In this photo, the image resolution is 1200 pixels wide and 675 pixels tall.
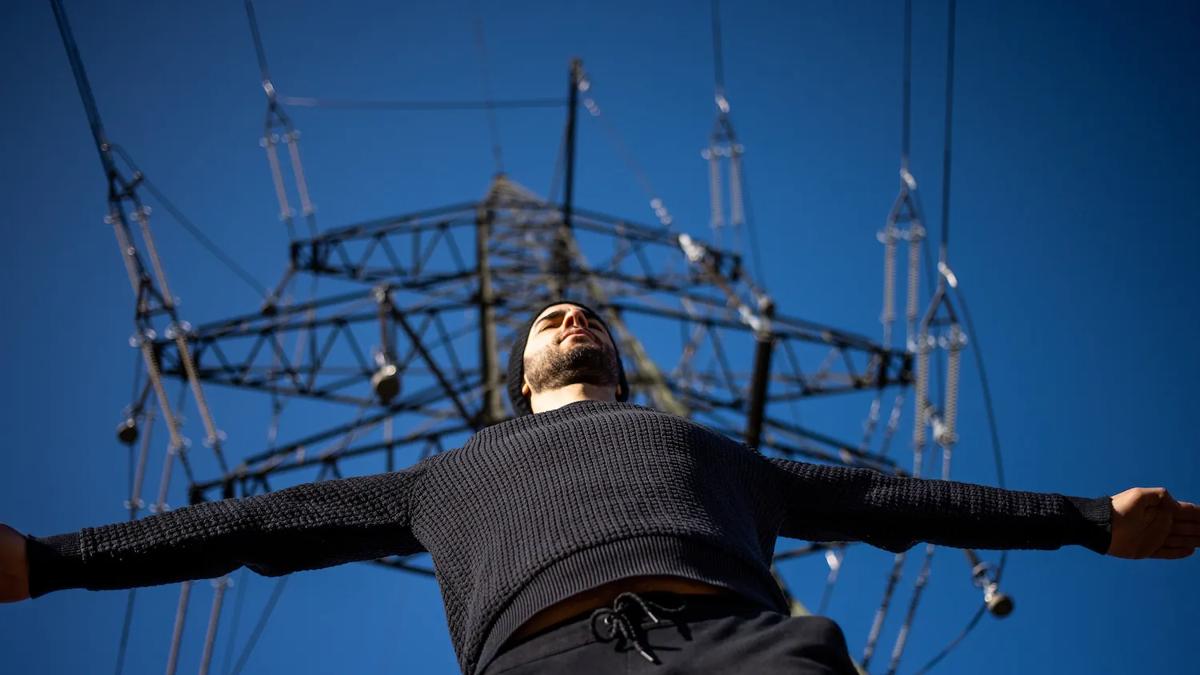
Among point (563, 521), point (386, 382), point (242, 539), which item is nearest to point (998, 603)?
point (386, 382)

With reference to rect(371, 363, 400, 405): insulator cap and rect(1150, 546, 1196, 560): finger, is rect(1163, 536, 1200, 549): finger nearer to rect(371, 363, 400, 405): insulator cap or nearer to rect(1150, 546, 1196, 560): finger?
rect(1150, 546, 1196, 560): finger

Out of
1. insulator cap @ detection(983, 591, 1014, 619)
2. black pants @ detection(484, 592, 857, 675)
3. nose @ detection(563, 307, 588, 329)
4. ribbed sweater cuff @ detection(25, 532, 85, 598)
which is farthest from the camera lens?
insulator cap @ detection(983, 591, 1014, 619)

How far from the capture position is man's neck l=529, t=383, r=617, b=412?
299 cm

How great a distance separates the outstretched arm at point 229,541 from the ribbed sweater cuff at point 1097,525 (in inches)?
65.6

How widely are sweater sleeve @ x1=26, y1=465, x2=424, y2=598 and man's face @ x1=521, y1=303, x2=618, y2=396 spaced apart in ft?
1.89

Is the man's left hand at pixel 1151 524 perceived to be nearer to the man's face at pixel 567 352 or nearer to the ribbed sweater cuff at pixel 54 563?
the man's face at pixel 567 352

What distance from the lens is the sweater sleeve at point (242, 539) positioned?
221cm

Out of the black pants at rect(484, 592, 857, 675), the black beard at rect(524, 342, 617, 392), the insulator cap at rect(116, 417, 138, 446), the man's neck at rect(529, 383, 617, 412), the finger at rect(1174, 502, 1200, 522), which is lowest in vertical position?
the insulator cap at rect(116, 417, 138, 446)

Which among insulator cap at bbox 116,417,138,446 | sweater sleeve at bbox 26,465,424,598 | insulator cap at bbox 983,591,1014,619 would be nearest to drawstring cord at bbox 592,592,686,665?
sweater sleeve at bbox 26,465,424,598

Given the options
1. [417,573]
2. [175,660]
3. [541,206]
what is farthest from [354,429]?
[541,206]

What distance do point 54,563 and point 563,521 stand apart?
1035mm

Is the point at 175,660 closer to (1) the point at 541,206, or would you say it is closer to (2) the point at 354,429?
(2) the point at 354,429

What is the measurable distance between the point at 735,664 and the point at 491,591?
536mm

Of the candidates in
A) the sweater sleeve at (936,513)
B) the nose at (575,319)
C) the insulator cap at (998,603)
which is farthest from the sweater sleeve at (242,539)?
the insulator cap at (998,603)
